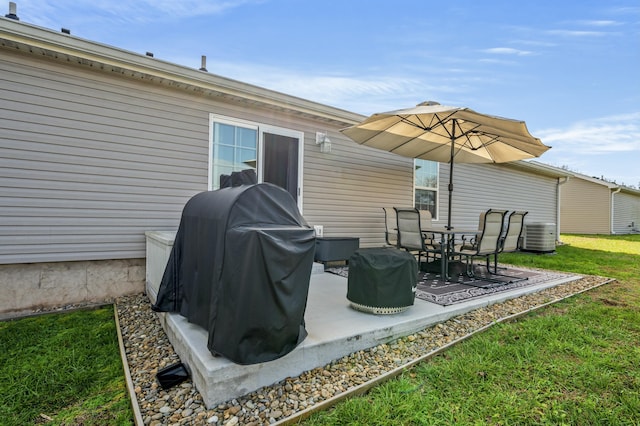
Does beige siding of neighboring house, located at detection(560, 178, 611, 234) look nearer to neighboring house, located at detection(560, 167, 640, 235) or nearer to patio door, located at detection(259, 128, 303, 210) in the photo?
neighboring house, located at detection(560, 167, 640, 235)

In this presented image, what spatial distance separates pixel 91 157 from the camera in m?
3.78

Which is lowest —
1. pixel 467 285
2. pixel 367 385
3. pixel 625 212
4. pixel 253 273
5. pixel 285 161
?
pixel 367 385

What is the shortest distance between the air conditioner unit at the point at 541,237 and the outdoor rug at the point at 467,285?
12.6 feet

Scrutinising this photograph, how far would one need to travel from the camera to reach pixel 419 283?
4305 mm

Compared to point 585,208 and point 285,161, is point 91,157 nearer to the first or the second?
point 285,161

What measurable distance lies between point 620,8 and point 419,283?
7022mm

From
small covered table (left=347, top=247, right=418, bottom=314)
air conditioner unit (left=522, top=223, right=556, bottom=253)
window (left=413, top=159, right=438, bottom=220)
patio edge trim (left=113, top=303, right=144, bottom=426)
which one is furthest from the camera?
air conditioner unit (left=522, top=223, right=556, bottom=253)

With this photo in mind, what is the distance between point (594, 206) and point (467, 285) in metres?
18.8

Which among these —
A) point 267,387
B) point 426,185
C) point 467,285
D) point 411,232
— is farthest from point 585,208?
point 267,387

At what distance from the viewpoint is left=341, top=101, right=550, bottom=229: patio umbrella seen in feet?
13.5

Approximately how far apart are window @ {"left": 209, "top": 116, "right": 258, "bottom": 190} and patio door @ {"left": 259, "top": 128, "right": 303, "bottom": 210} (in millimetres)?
354

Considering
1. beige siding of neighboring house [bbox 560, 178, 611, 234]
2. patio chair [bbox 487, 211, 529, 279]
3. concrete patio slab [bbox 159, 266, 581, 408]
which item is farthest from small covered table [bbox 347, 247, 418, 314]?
beige siding of neighboring house [bbox 560, 178, 611, 234]

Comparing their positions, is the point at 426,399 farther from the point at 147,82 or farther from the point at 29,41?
the point at 29,41

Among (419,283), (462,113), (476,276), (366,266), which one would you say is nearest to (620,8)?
(462,113)
